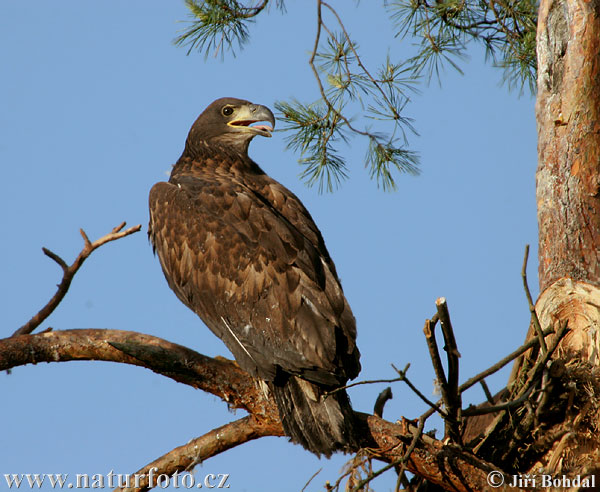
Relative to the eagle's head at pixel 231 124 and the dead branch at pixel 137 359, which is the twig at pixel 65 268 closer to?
the dead branch at pixel 137 359

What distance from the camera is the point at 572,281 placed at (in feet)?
15.8

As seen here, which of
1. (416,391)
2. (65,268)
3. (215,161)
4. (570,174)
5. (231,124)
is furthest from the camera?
(231,124)

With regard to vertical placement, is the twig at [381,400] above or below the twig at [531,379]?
above

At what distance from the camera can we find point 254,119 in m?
5.96

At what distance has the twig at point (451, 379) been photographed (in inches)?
130

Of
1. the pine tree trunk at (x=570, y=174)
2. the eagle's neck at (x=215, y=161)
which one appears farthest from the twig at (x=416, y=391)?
the eagle's neck at (x=215, y=161)

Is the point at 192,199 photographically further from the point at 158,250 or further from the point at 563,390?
the point at 563,390

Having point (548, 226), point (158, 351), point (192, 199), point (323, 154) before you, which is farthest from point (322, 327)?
point (323, 154)

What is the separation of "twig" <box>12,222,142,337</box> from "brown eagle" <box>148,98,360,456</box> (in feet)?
1.65

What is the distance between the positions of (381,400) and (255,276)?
95 centimetres

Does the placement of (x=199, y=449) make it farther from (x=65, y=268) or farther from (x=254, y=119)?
(x=254, y=119)

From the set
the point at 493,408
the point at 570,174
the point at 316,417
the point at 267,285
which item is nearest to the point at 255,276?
the point at 267,285

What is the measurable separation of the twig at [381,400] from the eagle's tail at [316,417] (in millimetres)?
420

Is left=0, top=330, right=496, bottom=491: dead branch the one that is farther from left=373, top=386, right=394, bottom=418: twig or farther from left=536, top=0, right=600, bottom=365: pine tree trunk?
left=536, top=0, right=600, bottom=365: pine tree trunk
